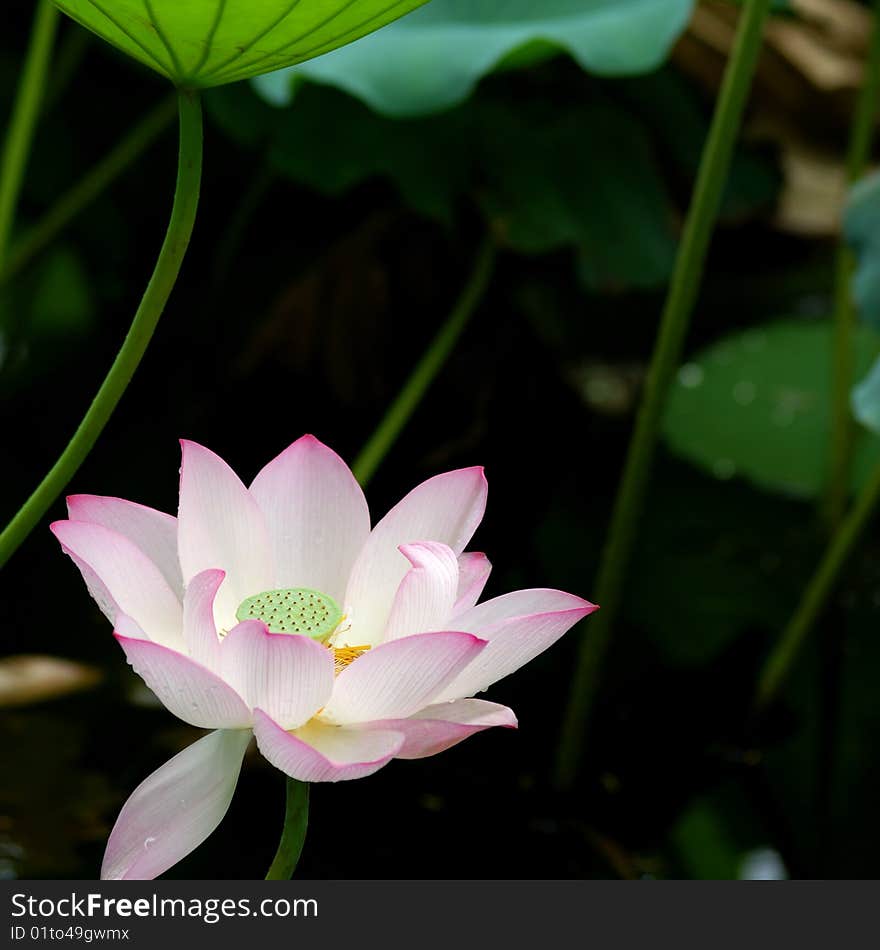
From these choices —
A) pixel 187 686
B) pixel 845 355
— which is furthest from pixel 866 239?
pixel 187 686

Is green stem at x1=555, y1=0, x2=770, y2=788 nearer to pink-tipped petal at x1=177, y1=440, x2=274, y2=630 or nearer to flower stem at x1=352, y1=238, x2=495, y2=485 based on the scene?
flower stem at x1=352, y1=238, x2=495, y2=485

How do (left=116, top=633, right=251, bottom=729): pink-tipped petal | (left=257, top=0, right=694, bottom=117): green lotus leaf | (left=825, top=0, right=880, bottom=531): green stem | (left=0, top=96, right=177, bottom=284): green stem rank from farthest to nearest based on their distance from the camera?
(left=0, top=96, right=177, bottom=284): green stem < (left=825, top=0, right=880, bottom=531): green stem < (left=257, top=0, right=694, bottom=117): green lotus leaf < (left=116, top=633, right=251, bottom=729): pink-tipped petal

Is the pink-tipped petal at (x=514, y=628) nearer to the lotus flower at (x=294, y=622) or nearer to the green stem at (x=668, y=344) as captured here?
the lotus flower at (x=294, y=622)

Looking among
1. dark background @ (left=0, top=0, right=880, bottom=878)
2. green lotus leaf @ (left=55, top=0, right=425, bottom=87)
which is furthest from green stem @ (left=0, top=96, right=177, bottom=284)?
green lotus leaf @ (left=55, top=0, right=425, bottom=87)

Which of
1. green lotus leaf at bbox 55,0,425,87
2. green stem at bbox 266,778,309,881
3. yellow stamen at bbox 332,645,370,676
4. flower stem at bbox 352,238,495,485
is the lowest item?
green stem at bbox 266,778,309,881

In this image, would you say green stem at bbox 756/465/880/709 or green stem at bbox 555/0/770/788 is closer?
green stem at bbox 555/0/770/788

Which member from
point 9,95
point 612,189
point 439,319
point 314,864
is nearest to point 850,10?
point 612,189
